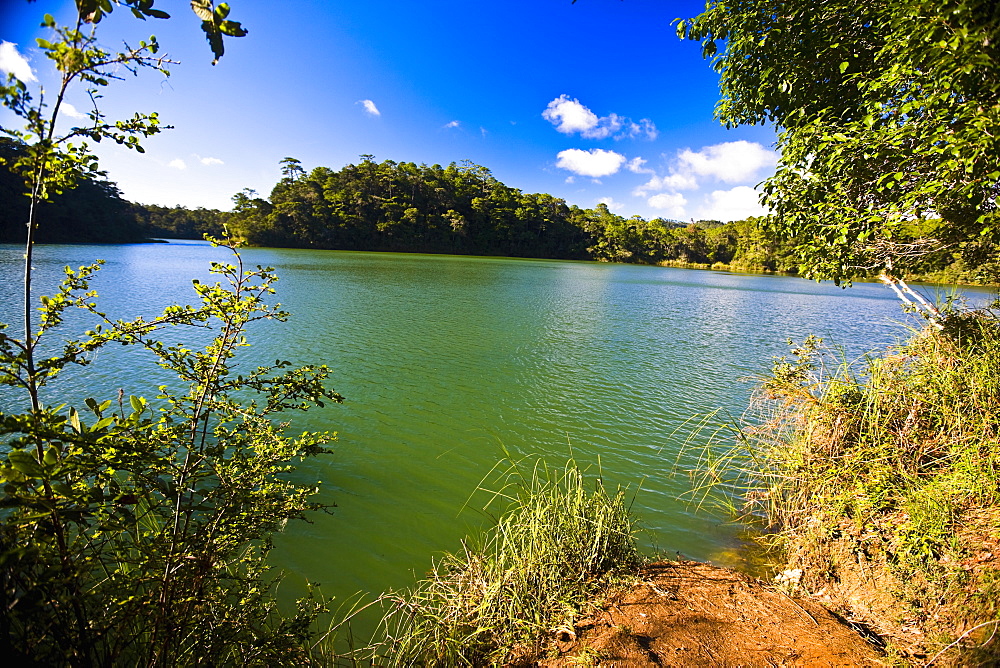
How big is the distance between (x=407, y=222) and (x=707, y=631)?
256 ft

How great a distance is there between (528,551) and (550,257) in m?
90.1

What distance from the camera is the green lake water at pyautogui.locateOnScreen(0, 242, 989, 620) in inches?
175

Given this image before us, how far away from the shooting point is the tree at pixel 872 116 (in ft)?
10.8

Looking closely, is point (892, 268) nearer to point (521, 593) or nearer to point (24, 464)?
point (521, 593)

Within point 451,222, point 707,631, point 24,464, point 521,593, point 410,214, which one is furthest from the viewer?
point 451,222

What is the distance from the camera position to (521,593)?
2.78 metres

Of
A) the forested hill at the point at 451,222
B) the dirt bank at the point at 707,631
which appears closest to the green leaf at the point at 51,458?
the dirt bank at the point at 707,631

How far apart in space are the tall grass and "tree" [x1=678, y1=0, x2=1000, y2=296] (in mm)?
3858

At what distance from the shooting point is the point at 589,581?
2.96 meters

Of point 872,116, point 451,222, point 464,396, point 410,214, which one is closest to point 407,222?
point 410,214

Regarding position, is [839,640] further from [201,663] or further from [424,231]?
[424,231]

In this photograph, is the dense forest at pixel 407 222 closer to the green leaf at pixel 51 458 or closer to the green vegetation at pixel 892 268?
the green vegetation at pixel 892 268

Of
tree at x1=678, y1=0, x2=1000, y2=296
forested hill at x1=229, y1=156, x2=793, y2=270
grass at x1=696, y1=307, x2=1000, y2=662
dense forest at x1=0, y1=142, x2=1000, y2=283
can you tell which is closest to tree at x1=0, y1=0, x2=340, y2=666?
grass at x1=696, y1=307, x2=1000, y2=662

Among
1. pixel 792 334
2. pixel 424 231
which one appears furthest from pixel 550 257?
pixel 792 334
